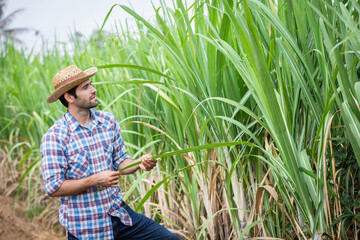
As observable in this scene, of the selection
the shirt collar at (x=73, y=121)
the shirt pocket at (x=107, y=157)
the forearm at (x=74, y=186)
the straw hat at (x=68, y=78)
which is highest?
the straw hat at (x=68, y=78)

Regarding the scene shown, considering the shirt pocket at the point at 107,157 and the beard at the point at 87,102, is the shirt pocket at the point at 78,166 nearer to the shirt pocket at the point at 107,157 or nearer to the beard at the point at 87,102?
the shirt pocket at the point at 107,157

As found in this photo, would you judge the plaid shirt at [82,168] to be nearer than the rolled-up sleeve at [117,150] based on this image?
Yes

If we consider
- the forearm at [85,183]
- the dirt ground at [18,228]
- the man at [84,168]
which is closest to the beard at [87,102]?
the man at [84,168]

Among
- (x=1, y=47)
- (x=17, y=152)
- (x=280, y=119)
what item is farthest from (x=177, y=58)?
(x=1, y=47)

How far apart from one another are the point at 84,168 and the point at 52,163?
14 cm

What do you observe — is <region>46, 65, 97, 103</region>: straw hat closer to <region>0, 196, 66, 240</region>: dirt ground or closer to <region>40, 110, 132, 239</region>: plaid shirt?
<region>40, 110, 132, 239</region>: plaid shirt

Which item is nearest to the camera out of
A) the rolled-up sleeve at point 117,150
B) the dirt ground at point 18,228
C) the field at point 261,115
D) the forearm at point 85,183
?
the field at point 261,115

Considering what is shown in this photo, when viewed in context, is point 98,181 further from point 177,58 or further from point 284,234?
point 284,234

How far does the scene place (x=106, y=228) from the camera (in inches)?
68.9

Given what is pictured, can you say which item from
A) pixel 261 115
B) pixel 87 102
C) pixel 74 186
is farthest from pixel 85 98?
pixel 261 115

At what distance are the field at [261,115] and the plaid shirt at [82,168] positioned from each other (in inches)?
9.3

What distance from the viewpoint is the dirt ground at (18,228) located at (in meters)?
3.15

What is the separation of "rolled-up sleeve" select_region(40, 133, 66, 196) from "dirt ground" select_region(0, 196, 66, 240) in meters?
1.70

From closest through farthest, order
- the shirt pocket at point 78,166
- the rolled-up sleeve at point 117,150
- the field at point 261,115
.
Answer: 1. the field at point 261,115
2. the shirt pocket at point 78,166
3. the rolled-up sleeve at point 117,150
